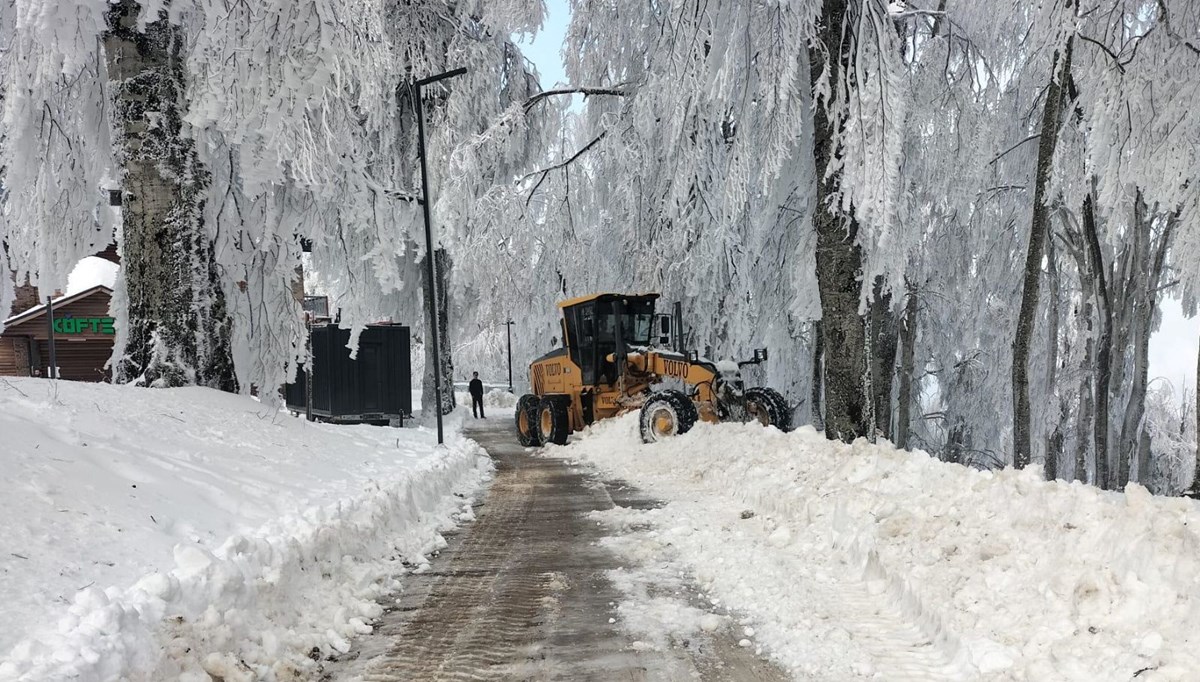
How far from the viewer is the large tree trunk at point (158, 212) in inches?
292

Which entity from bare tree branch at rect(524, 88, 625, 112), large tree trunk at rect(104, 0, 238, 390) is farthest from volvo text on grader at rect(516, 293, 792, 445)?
large tree trunk at rect(104, 0, 238, 390)

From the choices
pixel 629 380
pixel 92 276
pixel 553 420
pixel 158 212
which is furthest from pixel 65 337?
pixel 158 212

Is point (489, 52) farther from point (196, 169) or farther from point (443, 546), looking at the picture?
point (443, 546)

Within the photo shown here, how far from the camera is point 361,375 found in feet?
59.8

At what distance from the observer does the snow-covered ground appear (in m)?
3.26

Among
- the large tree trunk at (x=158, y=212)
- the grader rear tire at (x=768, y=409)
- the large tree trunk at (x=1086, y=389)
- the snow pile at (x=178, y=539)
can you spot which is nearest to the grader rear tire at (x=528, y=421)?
the grader rear tire at (x=768, y=409)

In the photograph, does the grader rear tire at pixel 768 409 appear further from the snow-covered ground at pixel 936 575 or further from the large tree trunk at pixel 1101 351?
the large tree trunk at pixel 1101 351

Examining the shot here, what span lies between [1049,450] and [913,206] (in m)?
8.49

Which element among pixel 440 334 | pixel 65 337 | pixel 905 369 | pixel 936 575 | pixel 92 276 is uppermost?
pixel 92 276

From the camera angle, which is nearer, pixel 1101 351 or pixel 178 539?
pixel 178 539

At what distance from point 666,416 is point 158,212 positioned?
7.99 meters

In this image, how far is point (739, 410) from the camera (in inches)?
503

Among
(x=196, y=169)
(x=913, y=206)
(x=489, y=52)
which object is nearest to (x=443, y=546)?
(x=196, y=169)

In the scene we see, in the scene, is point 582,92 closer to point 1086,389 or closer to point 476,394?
point 1086,389
